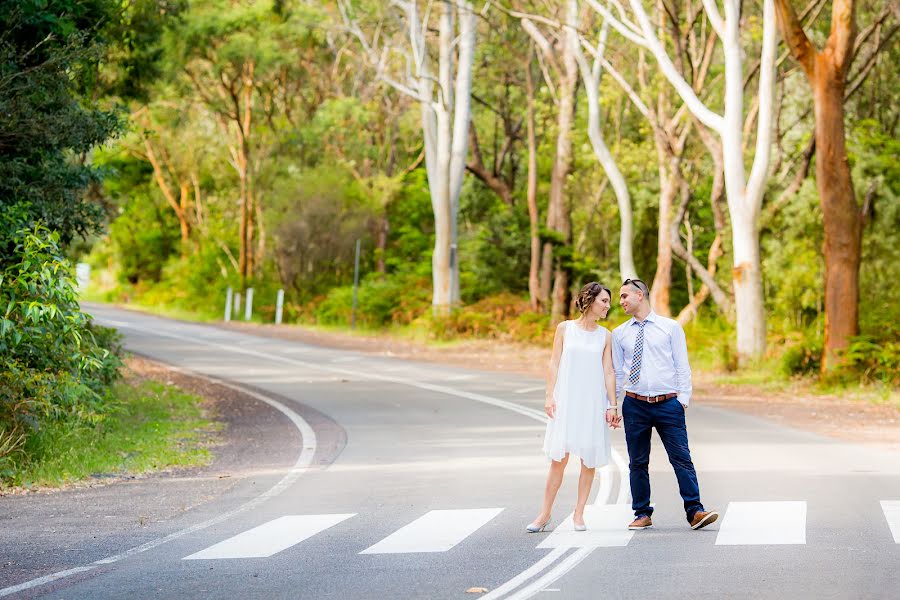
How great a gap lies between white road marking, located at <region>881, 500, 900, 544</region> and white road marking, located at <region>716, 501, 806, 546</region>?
1.99 feet

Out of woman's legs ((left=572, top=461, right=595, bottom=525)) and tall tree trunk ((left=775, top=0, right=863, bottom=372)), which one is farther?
tall tree trunk ((left=775, top=0, right=863, bottom=372))

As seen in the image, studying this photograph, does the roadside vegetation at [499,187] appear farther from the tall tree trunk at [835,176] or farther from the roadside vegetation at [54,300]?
the roadside vegetation at [54,300]

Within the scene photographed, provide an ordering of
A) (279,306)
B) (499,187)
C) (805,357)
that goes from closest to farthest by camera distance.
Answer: (805,357) → (499,187) → (279,306)

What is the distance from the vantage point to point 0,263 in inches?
661

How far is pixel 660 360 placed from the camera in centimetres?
1040

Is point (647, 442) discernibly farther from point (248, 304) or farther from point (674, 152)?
point (248, 304)

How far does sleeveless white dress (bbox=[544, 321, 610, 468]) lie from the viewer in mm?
10172

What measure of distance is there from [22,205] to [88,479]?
3695mm

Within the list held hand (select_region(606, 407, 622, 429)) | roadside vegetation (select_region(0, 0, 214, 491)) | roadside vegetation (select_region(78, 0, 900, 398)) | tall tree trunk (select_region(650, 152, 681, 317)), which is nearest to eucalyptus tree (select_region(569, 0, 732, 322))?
tall tree trunk (select_region(650, 152, 681, 317))

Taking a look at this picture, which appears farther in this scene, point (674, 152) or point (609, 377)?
point (674, 152)

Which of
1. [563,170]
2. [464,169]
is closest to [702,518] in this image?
[563,170]

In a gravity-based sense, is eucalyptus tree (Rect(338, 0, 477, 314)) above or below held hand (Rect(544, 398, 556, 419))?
above

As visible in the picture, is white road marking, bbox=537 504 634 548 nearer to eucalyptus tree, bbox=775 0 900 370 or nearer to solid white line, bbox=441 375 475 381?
eucalyptus tree, bbox=775 0 900 370

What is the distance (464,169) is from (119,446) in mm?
29616
